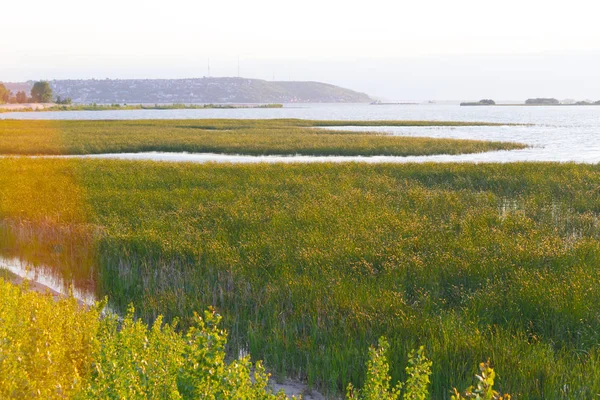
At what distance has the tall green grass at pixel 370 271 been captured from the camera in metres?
8.61

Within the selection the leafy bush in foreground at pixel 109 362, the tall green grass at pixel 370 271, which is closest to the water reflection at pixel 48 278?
the tall green grass at pixel 370 271

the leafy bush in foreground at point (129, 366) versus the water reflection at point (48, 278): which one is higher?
the leafy bush in foreground at point (129, 366)

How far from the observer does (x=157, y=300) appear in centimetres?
1116

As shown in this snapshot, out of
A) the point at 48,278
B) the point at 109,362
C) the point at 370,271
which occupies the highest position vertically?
the point at 109,362

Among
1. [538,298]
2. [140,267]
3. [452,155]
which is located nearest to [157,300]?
[140,267]

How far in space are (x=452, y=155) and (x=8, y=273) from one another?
34.3 m

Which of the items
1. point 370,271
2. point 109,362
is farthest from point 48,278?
point 109,362

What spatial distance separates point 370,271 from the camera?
40.9ft

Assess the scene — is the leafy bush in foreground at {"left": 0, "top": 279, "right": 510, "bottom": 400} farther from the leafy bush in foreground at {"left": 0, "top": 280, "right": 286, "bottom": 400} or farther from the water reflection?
the water reflection

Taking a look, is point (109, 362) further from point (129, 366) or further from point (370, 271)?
point (370, 271)

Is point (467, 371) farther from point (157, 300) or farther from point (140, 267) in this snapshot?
point (140, 267)

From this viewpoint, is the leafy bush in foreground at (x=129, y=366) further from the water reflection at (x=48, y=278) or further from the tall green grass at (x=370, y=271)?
the water reflection at (x=48, y=278)

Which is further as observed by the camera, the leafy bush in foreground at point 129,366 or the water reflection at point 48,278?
the water reflection at point 48,278

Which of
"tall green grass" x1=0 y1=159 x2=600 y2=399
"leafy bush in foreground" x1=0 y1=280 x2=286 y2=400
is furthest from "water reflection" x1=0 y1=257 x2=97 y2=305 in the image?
"leafy bush in foreground" x1=0 y1=280 x2=286 y2=400
